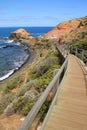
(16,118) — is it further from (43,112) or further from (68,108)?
(68,108)

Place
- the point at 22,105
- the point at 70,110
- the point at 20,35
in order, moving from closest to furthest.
Result: the point at 70,110 → the point at 22,105 → the point at 20,35

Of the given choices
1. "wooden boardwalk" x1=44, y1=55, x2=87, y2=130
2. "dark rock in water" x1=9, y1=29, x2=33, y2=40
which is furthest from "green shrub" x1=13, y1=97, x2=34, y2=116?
"dark rock in water" x1=9, y1=29, x2=33, y2=40

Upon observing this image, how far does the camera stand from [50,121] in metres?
5.82

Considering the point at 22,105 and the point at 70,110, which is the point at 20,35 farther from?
the point at 70,110

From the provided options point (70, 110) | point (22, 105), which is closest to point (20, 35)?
point (22, 105)

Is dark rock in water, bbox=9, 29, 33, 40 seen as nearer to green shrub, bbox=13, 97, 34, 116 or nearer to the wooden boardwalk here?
green shrub, bbox=13, 97, 34, 116

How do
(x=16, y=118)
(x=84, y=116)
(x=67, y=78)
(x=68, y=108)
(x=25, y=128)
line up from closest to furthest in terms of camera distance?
(x=25, y=128) < (x=84, y=116) < (x=68, y=108) < (x=16, y=118) < (x=67, y=78)

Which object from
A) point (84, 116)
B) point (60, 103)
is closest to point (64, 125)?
point (84, 116)

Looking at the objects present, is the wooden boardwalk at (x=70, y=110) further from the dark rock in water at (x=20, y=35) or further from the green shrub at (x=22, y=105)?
the dark rock in water at (x=20, y=35)

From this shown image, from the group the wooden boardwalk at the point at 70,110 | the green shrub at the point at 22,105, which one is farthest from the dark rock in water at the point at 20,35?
the wooden boardwalk at the point at 70,110

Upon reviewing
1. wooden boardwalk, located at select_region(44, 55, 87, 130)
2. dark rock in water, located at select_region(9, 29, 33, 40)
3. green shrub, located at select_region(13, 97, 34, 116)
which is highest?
wooden boardwalk, located at select_region(44, 55, 87, 130)

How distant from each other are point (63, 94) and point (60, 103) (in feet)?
3.32

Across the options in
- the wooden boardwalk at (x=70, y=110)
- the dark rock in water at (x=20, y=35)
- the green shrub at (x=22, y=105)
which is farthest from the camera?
the dark rock in water at (x=20, y=35)

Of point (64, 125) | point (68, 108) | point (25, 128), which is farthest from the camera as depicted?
point (68, 108)
